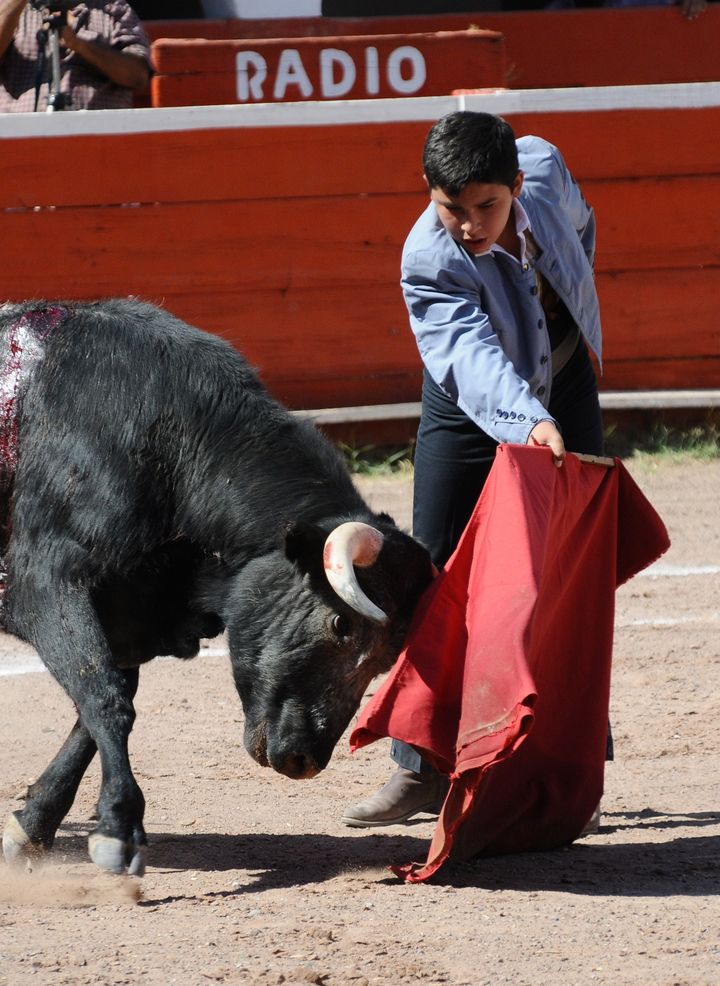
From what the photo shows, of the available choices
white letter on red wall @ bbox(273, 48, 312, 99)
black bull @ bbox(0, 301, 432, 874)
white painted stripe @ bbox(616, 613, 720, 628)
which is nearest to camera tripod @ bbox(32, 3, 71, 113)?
white letter on red wall @ bbox(273, 48, 312, 99)

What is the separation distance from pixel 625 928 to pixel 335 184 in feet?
17.1

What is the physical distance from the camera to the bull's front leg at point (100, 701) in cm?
338

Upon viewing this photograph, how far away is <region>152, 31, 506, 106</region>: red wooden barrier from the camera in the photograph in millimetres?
7785

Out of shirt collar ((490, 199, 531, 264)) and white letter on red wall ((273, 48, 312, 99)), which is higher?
white letter on red wall ((273, 48, 312, 99))

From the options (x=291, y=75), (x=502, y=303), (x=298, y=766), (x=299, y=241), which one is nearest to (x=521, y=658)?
(x=298, y=766)

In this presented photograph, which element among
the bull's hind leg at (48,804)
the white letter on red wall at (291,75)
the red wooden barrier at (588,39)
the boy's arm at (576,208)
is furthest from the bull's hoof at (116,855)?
the red wooden barrier at (588,39)

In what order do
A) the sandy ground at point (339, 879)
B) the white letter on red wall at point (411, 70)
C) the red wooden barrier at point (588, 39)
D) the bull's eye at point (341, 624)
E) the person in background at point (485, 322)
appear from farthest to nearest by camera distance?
the red wooden barrier at point (588, 39)
the white letter on red wall at point (411, 70)
the bull's eye at point (341, 624)
the person in background at point (485, 322)
the sandy ground at point (339, 879)

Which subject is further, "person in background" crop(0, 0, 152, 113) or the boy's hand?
"person in background" crop(0, 0, 152, 113)

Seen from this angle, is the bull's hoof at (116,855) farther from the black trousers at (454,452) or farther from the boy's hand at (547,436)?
the boy's hand at (547,436)

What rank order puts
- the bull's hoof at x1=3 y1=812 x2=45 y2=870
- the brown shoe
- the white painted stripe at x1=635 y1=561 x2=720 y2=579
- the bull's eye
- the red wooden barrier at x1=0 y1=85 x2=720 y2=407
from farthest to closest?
1. the red wooden barrier at x1=0 y1=85 x2=720 y2=407
2. the white painted stripe at x1=635 y1=561 x2=720 y2=579
3. the brown shoe
4. the bull's hoof at x1=3 y1=812 x2=45 y2=870
5. the bull's eye

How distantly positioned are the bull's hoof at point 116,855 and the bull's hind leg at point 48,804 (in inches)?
11.4

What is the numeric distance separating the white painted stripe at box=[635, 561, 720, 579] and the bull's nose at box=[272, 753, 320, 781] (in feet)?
9.80

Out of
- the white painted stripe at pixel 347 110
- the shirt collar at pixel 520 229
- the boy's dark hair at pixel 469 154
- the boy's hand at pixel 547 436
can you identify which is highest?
the white painted stripe at pixel 347 110

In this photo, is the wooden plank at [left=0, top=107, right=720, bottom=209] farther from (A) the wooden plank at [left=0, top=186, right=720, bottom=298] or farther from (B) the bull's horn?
(B) the bull's horn
